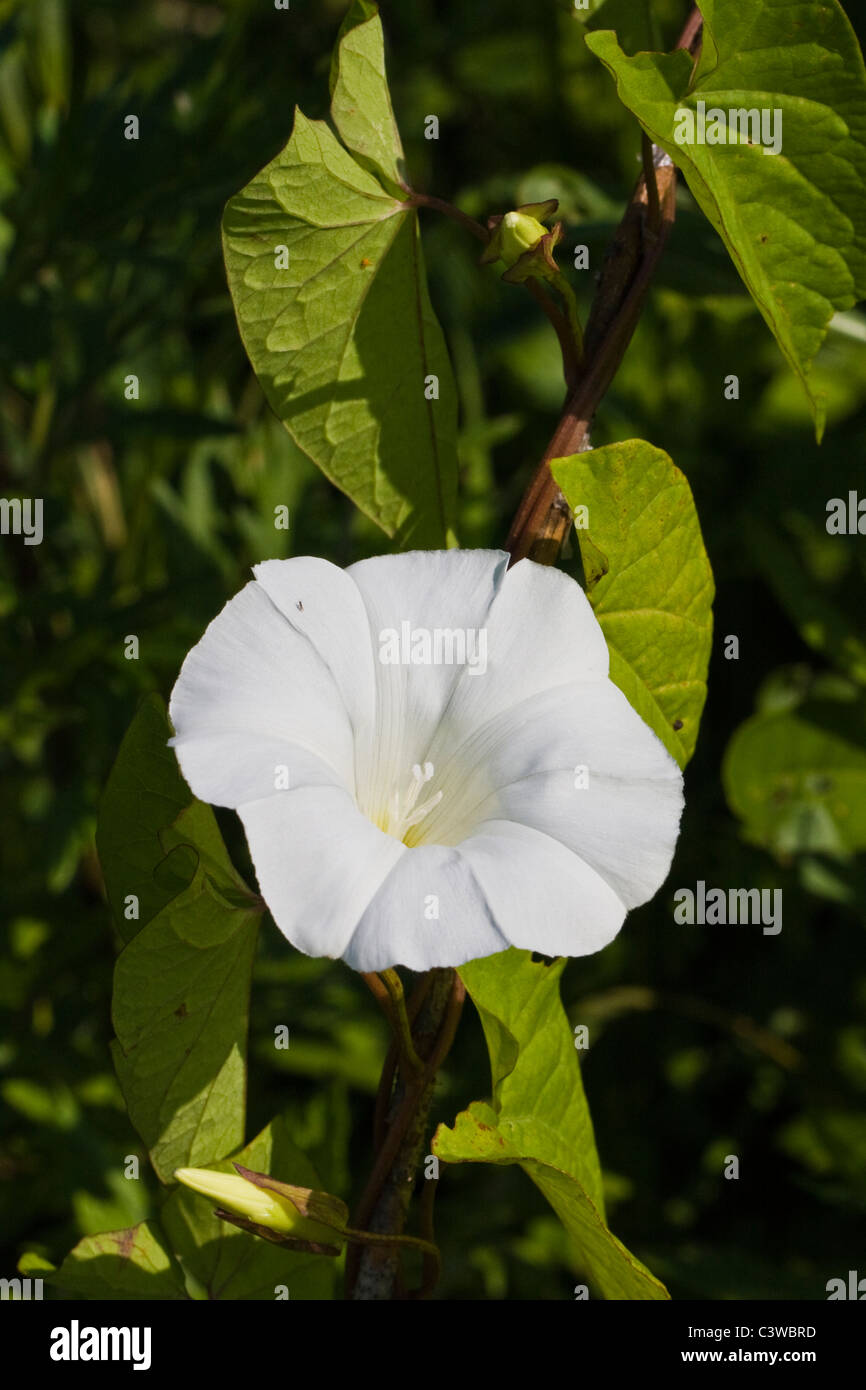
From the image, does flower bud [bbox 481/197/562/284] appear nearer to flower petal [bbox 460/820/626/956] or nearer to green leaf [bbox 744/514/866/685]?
flower petal [bbox 460/820/626/956]

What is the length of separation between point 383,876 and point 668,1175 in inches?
43.3

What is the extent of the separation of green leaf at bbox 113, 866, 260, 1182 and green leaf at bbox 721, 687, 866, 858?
2.13 ft

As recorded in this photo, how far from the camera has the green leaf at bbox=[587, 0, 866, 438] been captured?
0.64 meters

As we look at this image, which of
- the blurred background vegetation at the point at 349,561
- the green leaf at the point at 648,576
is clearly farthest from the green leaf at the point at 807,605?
the green leaf at the point at 648,576

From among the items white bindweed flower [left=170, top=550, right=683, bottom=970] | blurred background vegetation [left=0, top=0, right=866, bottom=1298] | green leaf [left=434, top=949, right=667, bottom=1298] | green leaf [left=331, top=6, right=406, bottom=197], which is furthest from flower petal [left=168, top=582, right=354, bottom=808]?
blurred background vegetation [left=0, top=0, right=866, bottom=1298]

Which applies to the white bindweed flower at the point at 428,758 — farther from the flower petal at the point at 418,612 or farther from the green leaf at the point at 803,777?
the green leaf at the point at 803,777

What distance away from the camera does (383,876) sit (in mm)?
560

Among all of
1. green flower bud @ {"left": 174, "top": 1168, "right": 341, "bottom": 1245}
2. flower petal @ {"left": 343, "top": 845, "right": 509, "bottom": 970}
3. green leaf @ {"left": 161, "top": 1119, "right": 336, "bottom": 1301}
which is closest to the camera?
flower petal @ {"left": 343, "top": 845, "right": 509, "bottom": 970}

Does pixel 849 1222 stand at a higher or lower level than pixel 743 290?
lower

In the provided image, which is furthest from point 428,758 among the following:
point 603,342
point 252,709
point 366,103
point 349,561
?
point 349,561

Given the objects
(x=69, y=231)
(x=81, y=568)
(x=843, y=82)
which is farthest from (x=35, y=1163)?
(x=843, y=82)

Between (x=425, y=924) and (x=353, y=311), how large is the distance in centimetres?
39

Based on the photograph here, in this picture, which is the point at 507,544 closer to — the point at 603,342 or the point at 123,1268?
the point at 603,342

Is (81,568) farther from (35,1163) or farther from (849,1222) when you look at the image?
(849,1222)
